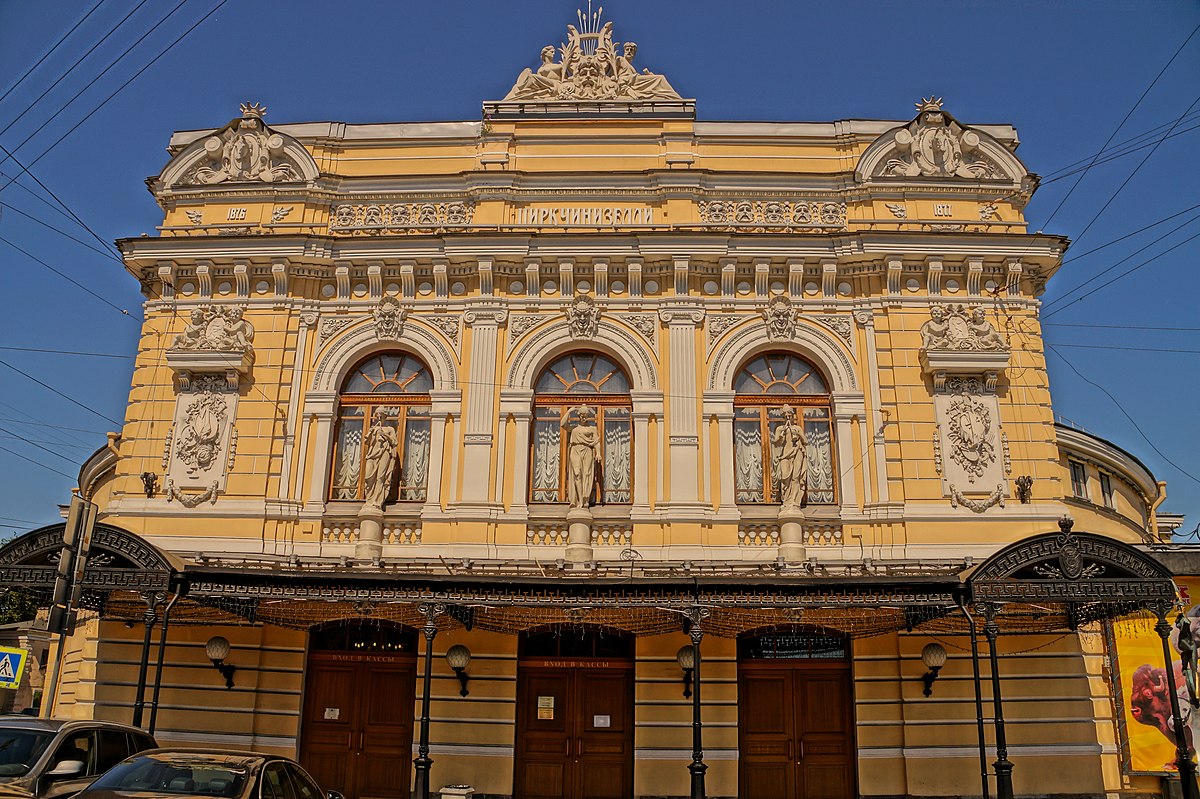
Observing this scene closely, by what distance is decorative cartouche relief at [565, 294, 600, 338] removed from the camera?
1900cm

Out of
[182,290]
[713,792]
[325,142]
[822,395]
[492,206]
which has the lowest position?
[713,792]

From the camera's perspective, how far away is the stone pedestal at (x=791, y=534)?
16891 mm

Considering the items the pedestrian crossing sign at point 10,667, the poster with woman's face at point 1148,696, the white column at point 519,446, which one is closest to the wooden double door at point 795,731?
the white column at point 519,446

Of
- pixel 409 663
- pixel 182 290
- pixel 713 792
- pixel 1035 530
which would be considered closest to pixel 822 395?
pixel 1035 530

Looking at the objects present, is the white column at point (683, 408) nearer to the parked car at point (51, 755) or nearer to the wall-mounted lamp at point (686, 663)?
the wall-mounted lamp at point (686, 663)

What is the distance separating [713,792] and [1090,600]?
7.04m

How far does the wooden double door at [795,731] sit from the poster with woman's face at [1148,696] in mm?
5393

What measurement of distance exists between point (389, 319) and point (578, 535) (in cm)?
622

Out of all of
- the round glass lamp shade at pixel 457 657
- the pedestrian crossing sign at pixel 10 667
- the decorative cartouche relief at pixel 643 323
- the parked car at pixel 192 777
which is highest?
the decorative cartouche relief at pixel 643 323

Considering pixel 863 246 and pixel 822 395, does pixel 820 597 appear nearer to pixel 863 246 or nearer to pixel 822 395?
pixel 822 395

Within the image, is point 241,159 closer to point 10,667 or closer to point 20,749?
point 10,667

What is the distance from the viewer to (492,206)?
65.3 ft

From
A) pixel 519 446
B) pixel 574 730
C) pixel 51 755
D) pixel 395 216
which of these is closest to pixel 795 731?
pixel 574 730

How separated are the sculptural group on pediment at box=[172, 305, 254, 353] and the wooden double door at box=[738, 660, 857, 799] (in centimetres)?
1195
